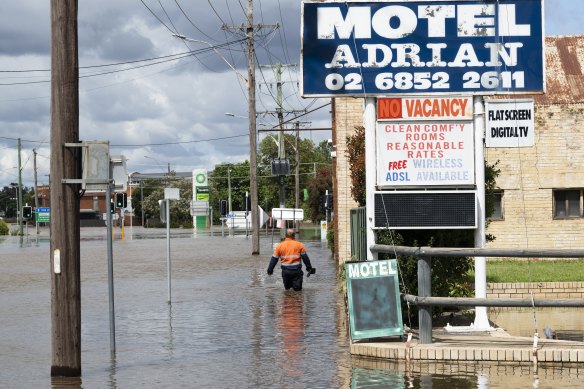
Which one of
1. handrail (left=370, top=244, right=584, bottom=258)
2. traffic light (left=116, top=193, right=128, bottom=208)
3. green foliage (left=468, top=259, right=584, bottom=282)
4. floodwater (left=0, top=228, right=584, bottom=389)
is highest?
traffic light (left=116, top=193, right=128, bottom=208)

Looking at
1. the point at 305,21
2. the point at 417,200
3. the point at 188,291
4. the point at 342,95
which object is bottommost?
the point at 188,291

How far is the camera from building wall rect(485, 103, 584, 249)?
101 feet

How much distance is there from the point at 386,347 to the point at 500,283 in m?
9.02

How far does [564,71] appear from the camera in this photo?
3256cm

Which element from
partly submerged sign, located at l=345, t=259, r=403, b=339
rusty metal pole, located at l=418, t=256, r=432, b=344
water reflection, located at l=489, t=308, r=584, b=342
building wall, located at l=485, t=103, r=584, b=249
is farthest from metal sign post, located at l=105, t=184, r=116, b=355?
building wall, located at l=485, t=103, r=584, b=249

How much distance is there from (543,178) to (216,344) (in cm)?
1768

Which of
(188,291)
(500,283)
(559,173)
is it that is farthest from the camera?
(559,173)

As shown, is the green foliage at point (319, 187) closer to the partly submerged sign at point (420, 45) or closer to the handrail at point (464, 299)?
the partly submerged sign at point (420, 45)

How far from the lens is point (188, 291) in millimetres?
25828

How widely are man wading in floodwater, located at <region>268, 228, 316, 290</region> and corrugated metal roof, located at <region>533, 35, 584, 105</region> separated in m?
10.2

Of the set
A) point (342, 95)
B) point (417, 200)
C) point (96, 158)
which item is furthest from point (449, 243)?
point (96, 158)

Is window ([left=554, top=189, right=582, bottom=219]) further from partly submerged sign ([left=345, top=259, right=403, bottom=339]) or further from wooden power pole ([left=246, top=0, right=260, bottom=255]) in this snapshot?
partly submerged sign ([left=345, top=259, right=403, bottom=339])

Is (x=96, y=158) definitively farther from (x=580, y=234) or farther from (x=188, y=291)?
(x=580, y=234)

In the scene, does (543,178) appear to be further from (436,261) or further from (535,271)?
(436,261)
